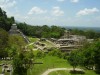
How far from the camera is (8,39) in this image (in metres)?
49.3

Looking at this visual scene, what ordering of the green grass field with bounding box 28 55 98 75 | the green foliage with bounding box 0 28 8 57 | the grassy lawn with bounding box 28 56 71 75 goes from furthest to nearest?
the green foliage with bounding box 0 28 8 57
the green grass field with bounding box 28 55 98 75
the grassy lawn with bounding box 28 56 71 75

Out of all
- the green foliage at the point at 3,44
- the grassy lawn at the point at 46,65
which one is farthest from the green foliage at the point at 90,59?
the green foliage at the point at 3,44

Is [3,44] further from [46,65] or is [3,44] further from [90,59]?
[90,59]

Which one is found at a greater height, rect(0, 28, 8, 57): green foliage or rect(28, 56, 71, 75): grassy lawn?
rect(0, 28, 8, 57): green foliage

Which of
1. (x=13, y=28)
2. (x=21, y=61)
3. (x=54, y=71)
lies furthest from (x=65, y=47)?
(x=21, y=61)

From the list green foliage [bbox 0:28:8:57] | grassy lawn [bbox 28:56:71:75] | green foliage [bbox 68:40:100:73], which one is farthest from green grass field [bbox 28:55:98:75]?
green foliage [bbox 0:28:8:57]

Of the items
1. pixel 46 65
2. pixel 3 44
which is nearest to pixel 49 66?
pixel 46 65

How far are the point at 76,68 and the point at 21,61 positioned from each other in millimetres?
12206

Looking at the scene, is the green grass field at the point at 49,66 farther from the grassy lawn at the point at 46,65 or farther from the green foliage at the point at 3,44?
the green foliage at the point at 3,44

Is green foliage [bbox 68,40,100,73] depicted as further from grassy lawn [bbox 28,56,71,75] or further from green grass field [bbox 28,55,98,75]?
grassy lawn [bbox 28,56,71,75]

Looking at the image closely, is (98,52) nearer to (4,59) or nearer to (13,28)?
(4,59)

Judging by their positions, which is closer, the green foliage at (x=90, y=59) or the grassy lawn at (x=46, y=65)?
the grassy lawn at (x=46, y=65)

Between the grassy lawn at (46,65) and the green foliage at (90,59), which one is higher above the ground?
the green foliage at (90,59)

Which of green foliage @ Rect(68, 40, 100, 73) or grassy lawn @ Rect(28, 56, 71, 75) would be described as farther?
green foliage @ Rect(68, 40, 100, 73)
